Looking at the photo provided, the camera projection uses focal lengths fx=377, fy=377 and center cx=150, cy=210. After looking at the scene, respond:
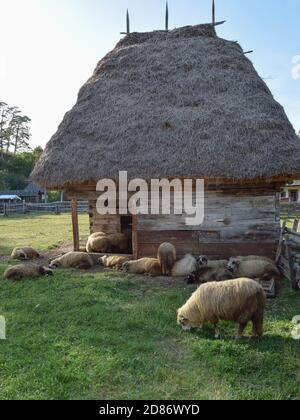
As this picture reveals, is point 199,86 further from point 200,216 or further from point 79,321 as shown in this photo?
point 79,321

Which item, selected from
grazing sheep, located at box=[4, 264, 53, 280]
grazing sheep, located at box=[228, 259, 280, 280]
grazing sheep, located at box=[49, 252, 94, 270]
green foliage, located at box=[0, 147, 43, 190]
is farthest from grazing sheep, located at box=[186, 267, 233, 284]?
green foliage, located at box=[0, 147, 43, 190]

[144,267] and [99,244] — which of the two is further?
[99,244]

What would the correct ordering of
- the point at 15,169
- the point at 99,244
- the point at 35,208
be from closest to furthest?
the point at 99,244 → the point at 35,208 → the point at 15,169

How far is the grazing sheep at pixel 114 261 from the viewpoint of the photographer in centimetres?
959

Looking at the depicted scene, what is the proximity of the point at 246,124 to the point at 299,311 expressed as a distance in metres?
5.14

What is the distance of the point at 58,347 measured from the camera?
4875mm

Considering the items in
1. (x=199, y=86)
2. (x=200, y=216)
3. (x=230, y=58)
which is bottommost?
(x=200, y=216)

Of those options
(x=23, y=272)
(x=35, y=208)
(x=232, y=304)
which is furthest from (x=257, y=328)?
(x=35, y=208)

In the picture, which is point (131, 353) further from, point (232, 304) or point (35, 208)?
point (35, 208)

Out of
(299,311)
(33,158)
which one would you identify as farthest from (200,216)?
(33,158)

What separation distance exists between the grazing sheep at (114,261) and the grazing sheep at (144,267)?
0.35 meters

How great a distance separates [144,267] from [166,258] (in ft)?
1.91

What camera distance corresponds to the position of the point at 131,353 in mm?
4672

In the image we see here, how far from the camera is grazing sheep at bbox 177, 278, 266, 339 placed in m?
4.87
